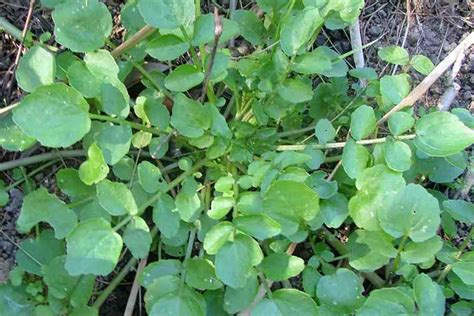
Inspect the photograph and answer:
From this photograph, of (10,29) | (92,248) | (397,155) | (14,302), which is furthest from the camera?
(10,29)

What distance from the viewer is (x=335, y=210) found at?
1.25 m

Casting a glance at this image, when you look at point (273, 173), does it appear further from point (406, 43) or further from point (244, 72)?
point (406, 43)

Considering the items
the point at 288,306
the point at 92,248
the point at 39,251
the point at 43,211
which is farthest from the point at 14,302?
the point at 288,306

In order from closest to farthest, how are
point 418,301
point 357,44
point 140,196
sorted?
1. point 418,301
2. point 140,196
3. point 357,44

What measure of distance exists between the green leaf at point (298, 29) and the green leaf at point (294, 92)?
87 mm

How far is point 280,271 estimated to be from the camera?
47.3 inches

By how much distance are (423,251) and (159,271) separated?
0.45 m

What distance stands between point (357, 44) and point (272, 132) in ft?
1.36

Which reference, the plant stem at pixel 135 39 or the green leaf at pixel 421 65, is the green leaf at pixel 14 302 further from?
the green leaf at pixel 421 65

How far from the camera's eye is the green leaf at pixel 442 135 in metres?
1.16

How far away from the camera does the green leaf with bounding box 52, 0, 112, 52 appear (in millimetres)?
1164

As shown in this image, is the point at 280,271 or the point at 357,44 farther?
the point at 357,44

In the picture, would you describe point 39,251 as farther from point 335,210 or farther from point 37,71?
point 335,210

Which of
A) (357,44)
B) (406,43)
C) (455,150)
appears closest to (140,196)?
(455,150)
